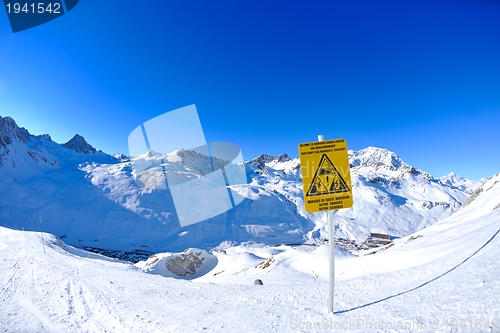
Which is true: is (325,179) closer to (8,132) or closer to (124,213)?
(124,213)

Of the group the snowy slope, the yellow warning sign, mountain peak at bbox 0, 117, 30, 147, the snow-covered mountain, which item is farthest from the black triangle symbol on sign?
mountain peak at bbox 0, 117, 30, 147

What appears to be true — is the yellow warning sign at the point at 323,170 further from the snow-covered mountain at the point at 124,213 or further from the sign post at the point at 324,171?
the snow-covered mountain at the point at 124,213

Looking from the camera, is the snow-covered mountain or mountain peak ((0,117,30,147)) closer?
the snow-covered mountain

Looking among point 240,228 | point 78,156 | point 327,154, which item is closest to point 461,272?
point 327,154

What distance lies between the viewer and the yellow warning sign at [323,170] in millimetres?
3527

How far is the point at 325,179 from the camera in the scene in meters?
3.56

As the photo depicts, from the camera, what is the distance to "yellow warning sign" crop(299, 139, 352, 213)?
3.53m

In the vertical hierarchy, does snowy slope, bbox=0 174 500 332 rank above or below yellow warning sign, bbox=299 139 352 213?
below

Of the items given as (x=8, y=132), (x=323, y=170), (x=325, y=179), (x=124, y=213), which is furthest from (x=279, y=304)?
(x=8, y=132)

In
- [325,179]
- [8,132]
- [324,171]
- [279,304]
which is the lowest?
[279,304]

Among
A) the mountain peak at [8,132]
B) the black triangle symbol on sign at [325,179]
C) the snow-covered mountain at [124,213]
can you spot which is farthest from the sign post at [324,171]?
the mountain peak at [8,132]

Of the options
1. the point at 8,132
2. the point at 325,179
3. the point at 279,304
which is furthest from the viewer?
the point at 8,132

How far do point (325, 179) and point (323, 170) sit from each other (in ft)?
0.43

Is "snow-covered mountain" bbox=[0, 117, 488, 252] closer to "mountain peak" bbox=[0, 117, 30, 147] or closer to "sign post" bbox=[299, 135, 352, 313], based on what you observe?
"mountain peak" bbox=[0, 117, 30, 147]
